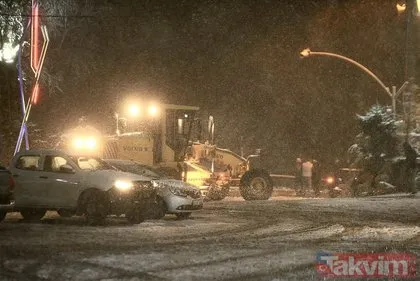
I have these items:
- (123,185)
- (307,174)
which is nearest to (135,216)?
(123,185)

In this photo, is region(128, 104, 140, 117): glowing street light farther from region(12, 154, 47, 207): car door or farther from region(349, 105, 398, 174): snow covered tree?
region(349, 105, 398, 174): snow covered tree

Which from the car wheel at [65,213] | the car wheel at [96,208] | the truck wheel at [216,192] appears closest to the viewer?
the car wheel at [96,208]

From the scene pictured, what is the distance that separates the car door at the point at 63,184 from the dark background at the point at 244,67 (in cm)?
2429

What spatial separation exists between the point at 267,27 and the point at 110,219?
1176 inches

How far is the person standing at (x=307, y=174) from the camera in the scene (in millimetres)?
29500

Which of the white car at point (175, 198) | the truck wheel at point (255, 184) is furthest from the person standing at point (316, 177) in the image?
the white car at point (175, 198)

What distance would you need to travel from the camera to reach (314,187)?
29.2m

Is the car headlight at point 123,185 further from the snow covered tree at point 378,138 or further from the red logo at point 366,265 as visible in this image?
the snow covered tree at point 378,138

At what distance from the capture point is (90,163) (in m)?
16.0

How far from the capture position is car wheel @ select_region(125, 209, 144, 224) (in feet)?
49.2

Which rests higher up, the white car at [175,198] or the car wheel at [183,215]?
the white car at [175,198]

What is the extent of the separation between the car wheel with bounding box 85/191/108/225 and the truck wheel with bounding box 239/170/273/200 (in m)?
10.0

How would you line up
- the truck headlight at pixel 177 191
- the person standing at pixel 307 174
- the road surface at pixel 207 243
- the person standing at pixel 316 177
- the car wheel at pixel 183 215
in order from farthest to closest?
the person standing at pixel 307 174
the person standing at pixel 316 177
the car wheel at pixel 183 215
the truck headlight at pixel 177 191
the road surface at pixel 207 243

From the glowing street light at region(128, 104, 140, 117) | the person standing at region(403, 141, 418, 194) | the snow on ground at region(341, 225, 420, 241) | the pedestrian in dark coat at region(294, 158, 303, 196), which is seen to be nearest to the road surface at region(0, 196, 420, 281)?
the snow on ground at region(341, 225, 420, 241)
